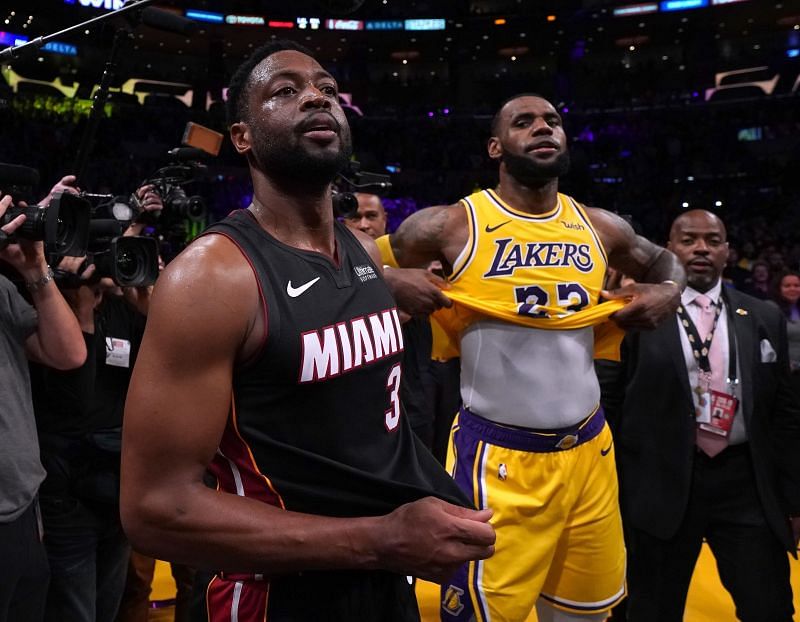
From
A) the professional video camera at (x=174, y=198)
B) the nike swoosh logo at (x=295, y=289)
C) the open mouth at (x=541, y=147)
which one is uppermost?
the open mouth at (x=541, y=147)

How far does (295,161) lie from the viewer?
1.42m

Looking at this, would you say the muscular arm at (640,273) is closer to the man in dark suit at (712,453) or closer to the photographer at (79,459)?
the man in dark suit at (712,453)

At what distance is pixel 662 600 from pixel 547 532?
78 cm

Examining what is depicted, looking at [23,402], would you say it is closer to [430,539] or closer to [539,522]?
[430,539]

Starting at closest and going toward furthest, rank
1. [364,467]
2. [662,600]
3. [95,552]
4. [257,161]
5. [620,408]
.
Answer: [364,467] < [257,161] < [95,552] < [662,600] < [620,408]

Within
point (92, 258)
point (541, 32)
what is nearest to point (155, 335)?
point (92, 258)

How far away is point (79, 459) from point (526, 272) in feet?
5.38

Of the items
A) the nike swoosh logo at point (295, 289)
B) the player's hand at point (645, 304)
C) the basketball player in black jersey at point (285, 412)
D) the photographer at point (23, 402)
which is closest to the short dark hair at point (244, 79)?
the basketball player in black jersey at point (285, 412)

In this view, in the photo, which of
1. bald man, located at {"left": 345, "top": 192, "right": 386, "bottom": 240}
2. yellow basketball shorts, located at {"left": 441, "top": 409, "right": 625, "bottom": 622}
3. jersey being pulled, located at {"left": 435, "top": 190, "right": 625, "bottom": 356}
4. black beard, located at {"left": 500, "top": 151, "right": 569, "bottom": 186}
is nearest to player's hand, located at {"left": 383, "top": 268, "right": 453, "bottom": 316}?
jersey being pulled, located at {"left": 435, "top": 190, "right": 625, "bottom": 356}

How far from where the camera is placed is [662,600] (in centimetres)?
279

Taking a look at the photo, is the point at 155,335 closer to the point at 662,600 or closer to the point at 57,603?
the point at 57,603

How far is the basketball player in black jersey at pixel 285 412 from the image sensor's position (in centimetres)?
115

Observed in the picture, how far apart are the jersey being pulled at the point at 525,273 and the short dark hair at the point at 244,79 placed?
108 cm

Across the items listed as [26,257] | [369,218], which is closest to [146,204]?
[26,257]
